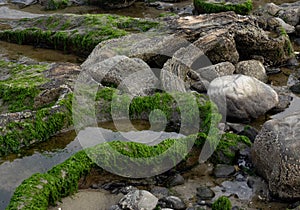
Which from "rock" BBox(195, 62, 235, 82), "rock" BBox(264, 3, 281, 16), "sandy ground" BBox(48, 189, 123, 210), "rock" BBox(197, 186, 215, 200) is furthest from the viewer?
"rock" BBox(264, 3, 281, 16)

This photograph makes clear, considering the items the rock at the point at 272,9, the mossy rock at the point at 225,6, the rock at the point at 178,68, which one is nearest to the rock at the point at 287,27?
the rock at the point at 272,9

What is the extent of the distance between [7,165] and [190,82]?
19.2ft

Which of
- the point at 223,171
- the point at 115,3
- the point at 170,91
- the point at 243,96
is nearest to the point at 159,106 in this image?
the point at 170,91

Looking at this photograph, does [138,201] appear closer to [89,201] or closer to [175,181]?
[89,201]

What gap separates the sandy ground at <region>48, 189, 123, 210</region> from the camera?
8180 millimetres

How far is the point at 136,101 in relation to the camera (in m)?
11.2

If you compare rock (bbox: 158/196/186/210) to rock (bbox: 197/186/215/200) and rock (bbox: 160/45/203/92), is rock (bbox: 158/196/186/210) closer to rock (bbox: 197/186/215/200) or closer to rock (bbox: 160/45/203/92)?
rock (bbox: 197/186/215/200)

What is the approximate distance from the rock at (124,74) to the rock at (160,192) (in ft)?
11.9

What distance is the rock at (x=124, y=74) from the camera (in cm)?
1208

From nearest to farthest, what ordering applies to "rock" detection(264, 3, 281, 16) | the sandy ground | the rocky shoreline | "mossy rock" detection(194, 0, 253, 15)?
the sandy ground → the rocky shoreline → "mossy rock" detection(194, 0, 253, 15) → "rock" detection(264, 3, 281, 16)

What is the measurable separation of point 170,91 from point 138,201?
14.2 feet

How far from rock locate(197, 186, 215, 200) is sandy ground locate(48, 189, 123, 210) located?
1.42 m

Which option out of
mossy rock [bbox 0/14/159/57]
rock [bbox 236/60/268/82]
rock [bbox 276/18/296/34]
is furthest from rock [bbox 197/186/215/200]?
rock [bbox 276/18/296/34]

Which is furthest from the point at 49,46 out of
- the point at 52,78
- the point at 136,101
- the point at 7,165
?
the point at 7,165
